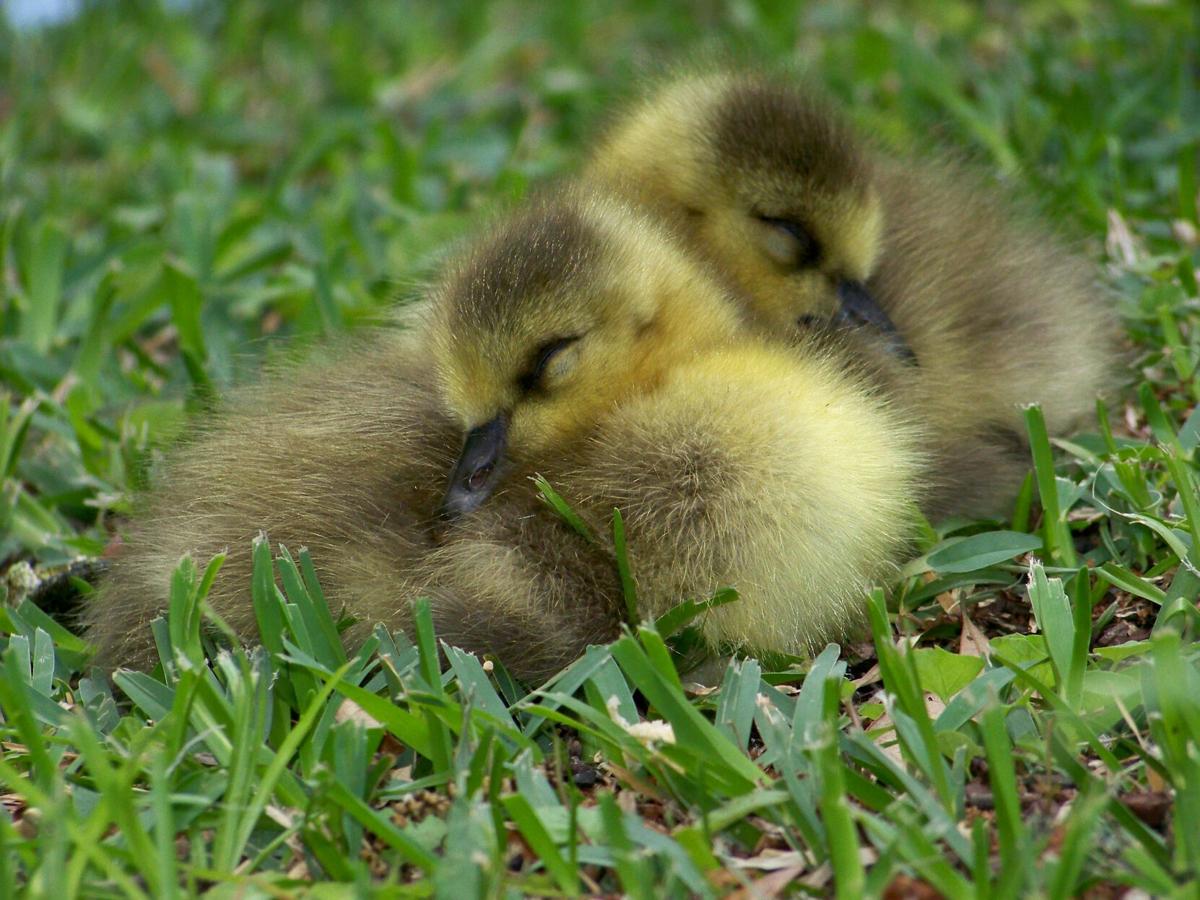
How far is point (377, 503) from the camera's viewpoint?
1.93 m

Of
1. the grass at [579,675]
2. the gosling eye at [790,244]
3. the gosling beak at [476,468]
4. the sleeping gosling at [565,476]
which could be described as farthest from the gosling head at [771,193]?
the gosling beak at [476,468]

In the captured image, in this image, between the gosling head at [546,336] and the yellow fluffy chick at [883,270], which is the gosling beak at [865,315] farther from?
the gosling head at [546,336]

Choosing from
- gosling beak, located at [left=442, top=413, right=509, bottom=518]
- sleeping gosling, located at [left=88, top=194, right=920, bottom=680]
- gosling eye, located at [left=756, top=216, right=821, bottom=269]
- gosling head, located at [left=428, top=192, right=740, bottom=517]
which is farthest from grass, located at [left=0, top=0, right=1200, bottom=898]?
gosling eye, located at [left=756, top=216, right=821, bottom=269]

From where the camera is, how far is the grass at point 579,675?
1463 millimetres

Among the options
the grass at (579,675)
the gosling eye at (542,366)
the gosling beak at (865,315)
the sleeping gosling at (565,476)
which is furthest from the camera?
the gosling beak at (865,315)

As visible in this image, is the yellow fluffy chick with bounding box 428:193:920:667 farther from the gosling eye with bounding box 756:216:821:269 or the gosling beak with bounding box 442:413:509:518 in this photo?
the gosling eye with bounding box 756:216:821:269

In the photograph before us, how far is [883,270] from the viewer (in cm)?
233

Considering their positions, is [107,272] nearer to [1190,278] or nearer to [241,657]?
[241,657]

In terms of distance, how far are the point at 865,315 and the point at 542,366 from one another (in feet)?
1.95

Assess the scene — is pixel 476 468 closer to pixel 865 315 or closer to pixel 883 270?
pixel 865 315

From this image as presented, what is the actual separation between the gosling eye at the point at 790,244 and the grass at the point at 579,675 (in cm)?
45

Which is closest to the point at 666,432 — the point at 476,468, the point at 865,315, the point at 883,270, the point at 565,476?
the point at 565,476

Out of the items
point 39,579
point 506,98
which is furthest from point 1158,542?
point 506,98

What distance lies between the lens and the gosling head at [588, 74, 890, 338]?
7.35 ft
